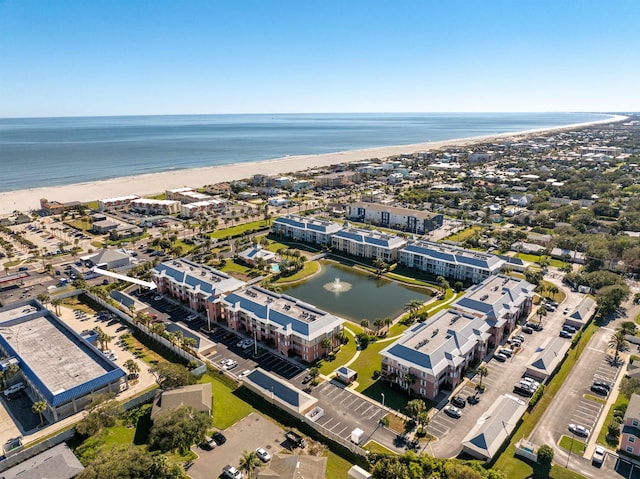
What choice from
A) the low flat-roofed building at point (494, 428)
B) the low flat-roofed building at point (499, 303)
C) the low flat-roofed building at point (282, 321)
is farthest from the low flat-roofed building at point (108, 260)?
the low flat-roofed building at point (494, 428)

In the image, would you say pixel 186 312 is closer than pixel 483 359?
No

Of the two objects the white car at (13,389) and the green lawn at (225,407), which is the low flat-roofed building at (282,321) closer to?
the green lawn at (225,407)

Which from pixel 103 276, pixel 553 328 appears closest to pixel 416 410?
pixel 553 328

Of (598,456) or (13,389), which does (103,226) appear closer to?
(13,389)

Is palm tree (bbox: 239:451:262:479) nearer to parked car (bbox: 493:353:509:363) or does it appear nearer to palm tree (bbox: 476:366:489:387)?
palm tree (bbox: 476:366:489:387)

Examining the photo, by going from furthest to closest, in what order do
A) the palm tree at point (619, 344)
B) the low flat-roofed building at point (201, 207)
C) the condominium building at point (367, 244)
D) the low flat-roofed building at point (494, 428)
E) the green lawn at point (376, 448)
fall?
the low flat-roofed building at point (201, 207) < the condominium building at point (367, 244) < the palm tree at point (619, 344) < the green lawn at point (376, 448) < the low flat-roofed building at point (494, 428)

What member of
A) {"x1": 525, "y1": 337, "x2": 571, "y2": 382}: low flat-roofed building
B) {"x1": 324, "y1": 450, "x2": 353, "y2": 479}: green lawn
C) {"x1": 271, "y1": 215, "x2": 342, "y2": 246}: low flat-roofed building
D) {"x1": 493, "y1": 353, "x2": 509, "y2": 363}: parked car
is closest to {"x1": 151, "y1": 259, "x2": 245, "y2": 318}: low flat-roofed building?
{"x1": 324, "y1": 450, "x2": 353, "y2": 479}: green lawn

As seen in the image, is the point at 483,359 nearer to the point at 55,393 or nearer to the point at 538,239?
the point at 55,393
